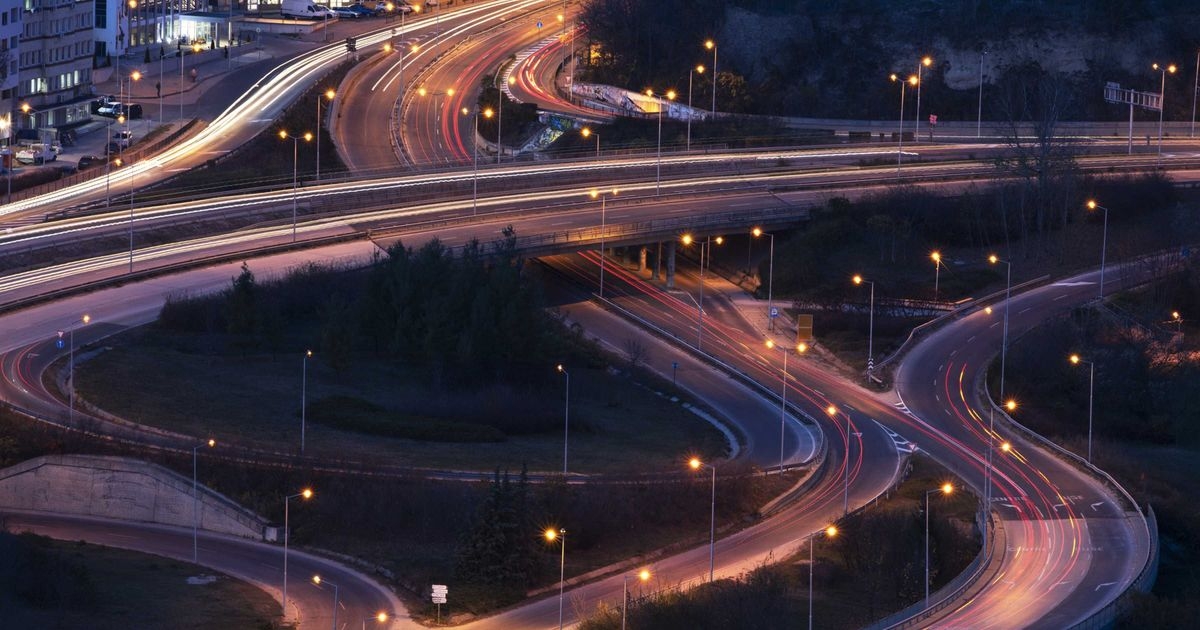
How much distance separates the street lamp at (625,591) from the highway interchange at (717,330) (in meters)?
0.42

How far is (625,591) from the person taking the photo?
4909 centimetres

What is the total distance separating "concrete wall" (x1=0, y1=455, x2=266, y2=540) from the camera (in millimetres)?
57031

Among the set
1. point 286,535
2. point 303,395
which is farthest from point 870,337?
point 286,535

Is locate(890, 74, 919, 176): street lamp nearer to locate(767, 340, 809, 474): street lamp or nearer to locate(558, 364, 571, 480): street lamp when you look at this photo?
locate(767, 340, 809, 474): street lamp

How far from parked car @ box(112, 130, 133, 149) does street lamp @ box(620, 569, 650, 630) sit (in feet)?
170

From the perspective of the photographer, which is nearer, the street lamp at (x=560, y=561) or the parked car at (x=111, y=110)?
the street lamp at (x=560, y=561)

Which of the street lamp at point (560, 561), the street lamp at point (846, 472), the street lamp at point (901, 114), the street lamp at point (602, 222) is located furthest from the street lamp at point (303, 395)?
the street lamp at point (901, 114)

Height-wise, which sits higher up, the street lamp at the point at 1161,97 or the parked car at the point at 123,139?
the street lamp at the point at 1161,97

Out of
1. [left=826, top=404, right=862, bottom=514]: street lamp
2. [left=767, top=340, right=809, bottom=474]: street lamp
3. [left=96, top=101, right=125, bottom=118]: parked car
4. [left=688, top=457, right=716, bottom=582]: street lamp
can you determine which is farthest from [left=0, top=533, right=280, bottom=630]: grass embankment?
[left=96, top=101, right=125, bottom=118]: parked car

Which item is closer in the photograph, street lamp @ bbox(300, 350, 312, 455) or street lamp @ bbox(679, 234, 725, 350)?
street lamp @ bbox(300, 350, 312, 455)

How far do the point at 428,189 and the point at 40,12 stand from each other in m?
26.4

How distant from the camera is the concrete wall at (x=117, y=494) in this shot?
187 feet

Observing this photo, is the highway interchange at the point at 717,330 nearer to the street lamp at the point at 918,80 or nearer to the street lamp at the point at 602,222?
the street lamp at the point at 602,222

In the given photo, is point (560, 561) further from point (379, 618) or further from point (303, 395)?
point (303, 395)
